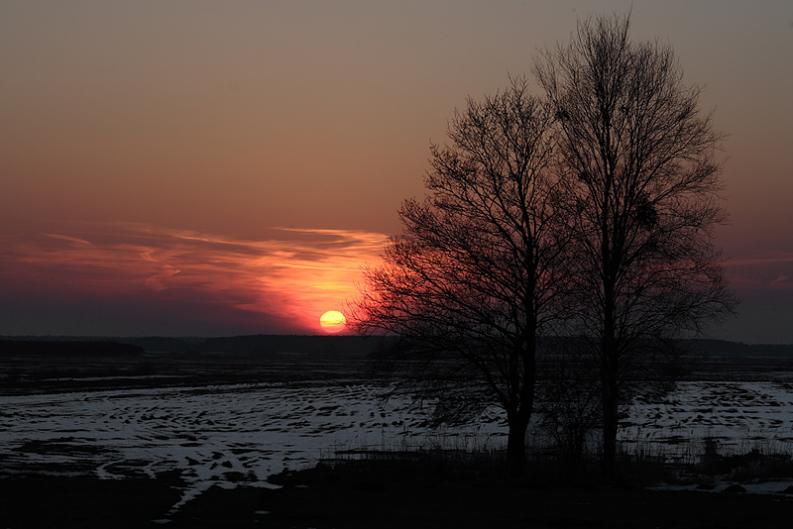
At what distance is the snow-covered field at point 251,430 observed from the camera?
3159cm

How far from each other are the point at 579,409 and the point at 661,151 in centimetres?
887

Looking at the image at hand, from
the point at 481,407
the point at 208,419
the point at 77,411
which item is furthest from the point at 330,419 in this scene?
the point at 481,407

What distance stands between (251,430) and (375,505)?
2366 centimetres

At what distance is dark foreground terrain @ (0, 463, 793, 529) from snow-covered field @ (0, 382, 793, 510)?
1.78 meters

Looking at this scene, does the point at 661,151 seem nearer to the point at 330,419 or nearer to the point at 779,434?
the point at 779,434

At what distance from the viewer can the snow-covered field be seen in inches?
1244

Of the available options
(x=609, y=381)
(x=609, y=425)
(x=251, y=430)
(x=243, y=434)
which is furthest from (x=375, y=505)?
(x=251, y=430)

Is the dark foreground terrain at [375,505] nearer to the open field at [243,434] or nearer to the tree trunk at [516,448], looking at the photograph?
the open field at [243,434]

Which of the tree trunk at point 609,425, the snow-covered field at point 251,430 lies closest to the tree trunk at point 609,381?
the tree trunk at point 609,425

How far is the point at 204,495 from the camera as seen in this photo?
76.6 ft

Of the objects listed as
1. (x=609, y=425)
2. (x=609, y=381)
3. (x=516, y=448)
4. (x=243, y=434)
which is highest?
(x=609, y=381)

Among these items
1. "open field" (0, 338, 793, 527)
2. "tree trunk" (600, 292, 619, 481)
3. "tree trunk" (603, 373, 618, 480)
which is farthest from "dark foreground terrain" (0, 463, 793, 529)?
"tree trunk" (600, 292, 619, 481)

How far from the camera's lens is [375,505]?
22594 millimetres

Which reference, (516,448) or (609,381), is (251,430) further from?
(609,381)
